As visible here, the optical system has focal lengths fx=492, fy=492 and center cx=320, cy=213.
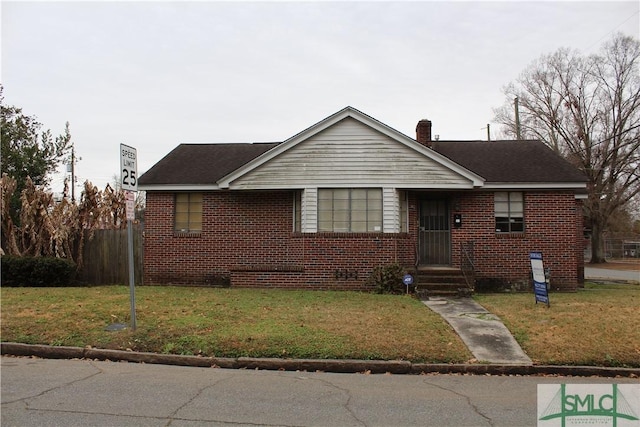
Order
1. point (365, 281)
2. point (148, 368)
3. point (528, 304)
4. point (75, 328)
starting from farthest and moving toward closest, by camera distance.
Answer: point (365, 281), point (528, 304), point (75, 328), point (148, 368)

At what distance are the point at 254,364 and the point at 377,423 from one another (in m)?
2.77

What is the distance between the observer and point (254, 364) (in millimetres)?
7258

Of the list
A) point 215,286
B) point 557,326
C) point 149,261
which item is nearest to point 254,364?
point 557,326

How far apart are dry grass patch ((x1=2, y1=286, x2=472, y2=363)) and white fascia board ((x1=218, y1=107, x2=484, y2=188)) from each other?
4314mm

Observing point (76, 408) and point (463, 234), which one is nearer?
point (76, 408)

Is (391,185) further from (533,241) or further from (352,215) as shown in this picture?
(533,241)

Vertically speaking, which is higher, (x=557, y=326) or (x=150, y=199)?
(x=150, y=199)

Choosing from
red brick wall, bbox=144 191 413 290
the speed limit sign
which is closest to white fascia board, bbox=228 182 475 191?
red brick wall, bbox=144 191 413 290

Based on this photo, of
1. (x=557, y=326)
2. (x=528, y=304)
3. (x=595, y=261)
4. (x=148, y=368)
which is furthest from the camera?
(x=595, y=261)

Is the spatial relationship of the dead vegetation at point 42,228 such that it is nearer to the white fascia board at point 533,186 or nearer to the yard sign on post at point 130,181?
the yard sign on post at point 130,181

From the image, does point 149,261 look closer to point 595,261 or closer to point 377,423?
point 377,423

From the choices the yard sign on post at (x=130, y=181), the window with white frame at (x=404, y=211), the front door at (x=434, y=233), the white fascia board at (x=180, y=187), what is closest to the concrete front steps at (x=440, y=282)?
the front door at (x=434, y=233)

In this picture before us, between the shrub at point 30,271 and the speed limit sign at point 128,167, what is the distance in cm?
846

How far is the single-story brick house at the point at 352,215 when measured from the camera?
14852 millimetres
